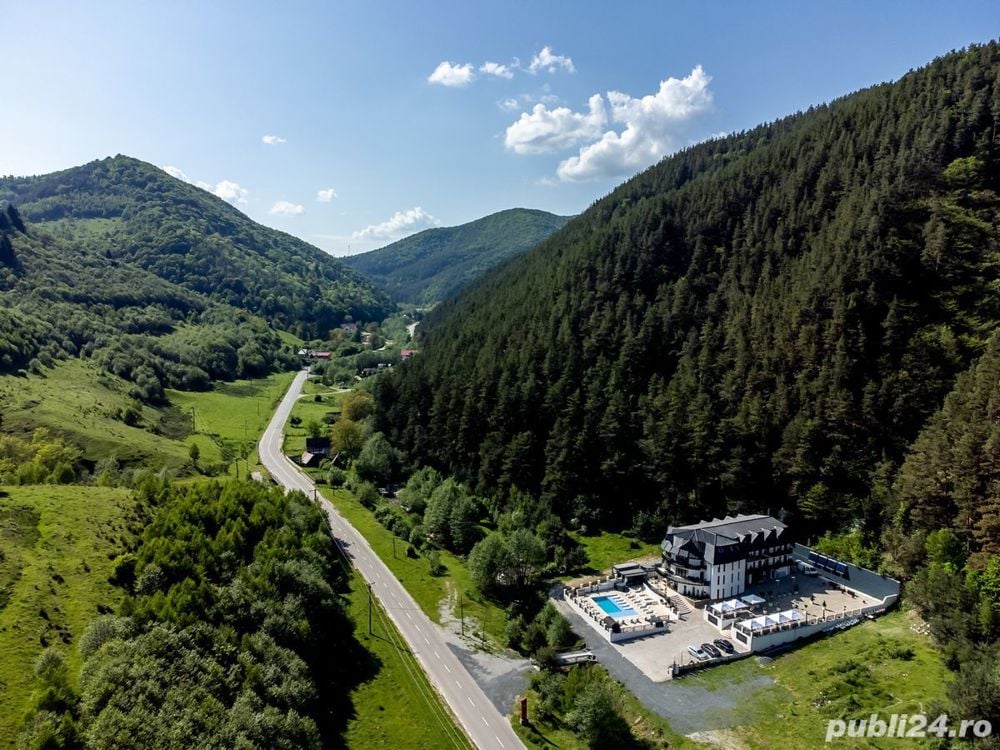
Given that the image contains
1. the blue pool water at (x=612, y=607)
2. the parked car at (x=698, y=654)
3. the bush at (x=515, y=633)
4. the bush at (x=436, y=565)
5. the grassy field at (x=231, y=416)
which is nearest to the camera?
the parked car at (x=698, y=654)

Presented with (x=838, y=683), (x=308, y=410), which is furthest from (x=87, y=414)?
(x=838, y=683)

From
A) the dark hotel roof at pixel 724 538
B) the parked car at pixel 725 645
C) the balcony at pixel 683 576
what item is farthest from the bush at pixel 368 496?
the parked car at pixel 725 645

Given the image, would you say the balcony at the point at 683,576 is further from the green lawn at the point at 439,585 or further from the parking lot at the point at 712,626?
the green lawn at the point at 439,585

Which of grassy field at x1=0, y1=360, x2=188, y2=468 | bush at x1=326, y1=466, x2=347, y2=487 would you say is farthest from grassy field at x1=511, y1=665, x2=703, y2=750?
grassy field at x1=0, y1=360, x2=188, y2=468

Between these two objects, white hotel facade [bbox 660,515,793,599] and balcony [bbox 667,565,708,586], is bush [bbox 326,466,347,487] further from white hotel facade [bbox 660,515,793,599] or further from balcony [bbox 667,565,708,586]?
balcony [bbox 667,565,708,586]

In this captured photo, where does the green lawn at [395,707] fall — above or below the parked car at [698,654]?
below

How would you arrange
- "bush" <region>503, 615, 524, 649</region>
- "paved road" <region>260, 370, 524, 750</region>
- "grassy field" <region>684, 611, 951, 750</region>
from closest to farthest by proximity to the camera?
"grassy field" <region>684, 611, 951, 750</region> < "paved road" <region>260, 370, 524, 750</region> < "bush" <region>503, 615, 524, 649</region>
